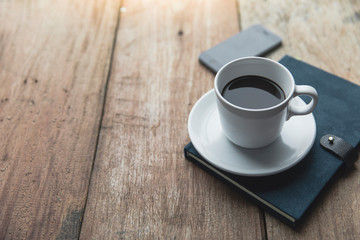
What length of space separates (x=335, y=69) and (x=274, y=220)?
45 cm

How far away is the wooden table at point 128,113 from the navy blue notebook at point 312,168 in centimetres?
3

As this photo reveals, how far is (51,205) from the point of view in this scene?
0.69 meters

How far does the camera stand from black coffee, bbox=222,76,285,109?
65cm

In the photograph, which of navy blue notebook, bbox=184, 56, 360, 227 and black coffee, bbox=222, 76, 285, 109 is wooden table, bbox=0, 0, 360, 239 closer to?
navy blue notebook, bbox=184, 56, 360, 227

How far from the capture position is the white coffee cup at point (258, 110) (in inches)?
23.4

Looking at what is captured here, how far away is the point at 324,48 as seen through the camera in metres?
0.93

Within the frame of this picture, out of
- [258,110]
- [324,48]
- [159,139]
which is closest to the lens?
[258,110]

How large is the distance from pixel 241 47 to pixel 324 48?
8.7 inches

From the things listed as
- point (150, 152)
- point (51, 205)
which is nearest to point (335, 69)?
point (150, 152)

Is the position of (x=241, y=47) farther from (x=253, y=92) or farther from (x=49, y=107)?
(x=49, y=107)

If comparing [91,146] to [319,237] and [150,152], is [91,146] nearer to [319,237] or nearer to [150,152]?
[150,152]

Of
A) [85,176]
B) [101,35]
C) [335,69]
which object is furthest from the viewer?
[101,35]

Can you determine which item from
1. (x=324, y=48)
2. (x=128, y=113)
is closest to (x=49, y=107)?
(x=128, y=113)

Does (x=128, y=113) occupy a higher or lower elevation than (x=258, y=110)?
lower
